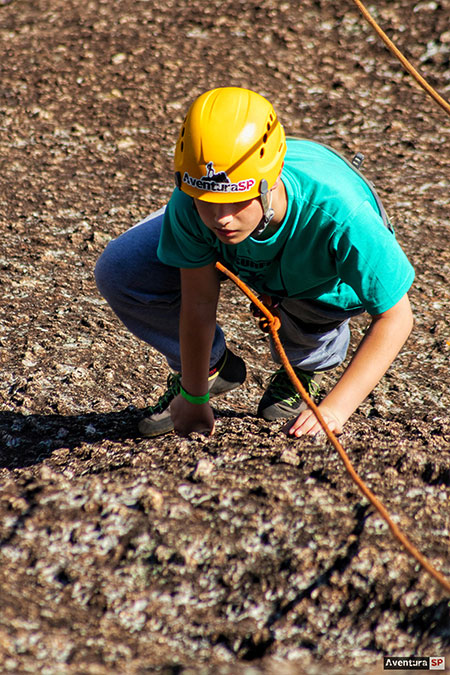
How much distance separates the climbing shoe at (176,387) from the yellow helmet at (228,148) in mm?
907

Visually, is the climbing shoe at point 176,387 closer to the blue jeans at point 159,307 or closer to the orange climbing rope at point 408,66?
the blue jeans at point 159,307

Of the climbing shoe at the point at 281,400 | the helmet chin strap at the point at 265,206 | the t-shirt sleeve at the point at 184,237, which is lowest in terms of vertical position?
the climbing shoe at the point at 281,400

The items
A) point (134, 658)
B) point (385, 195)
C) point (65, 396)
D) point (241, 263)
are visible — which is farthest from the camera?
point (385, 195)

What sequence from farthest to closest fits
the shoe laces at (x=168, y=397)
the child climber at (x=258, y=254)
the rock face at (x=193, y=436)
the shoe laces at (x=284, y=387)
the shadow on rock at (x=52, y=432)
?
the shoe laces at (x=284, y=387) → the shoe laces at (x=168, y=397) → the shadow on rock at (x=52, y=432) → the child climber at (x=258, y=254) → the rock face at (x=193, y=436)

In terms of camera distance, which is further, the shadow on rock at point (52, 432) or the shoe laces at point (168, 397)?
the shoe laces at point (168, 397)

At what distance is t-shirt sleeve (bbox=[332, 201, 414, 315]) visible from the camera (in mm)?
1741

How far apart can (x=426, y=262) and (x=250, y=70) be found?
2245mm

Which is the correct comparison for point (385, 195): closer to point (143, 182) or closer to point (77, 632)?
point (143, 182)

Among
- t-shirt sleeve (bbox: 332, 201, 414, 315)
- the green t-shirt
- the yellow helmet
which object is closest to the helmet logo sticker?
the yellow helmet

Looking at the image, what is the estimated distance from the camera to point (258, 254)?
1973mm

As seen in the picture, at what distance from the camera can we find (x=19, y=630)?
132 centimetres

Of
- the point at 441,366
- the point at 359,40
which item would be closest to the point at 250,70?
the point at 359,40

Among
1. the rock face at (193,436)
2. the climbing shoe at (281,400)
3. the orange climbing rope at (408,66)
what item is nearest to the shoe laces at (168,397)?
the rock face at (193,436)

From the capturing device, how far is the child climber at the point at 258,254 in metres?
1.70
